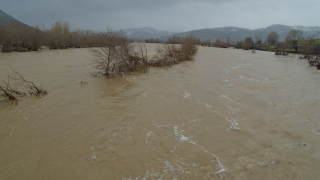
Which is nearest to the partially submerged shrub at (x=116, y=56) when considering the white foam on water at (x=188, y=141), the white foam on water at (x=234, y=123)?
the white foam on water at (x=188, y=141)

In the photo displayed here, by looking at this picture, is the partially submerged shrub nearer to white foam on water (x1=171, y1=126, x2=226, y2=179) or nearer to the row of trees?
the row of trees

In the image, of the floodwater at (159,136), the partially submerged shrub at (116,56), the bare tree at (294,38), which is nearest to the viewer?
the floodwater at (159,136)

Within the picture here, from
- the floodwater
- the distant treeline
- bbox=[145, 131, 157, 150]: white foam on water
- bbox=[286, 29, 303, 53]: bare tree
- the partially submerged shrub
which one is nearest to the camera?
the floodwater

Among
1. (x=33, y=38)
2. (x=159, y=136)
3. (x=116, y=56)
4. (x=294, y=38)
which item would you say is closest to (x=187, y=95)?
(x=159, y=136)

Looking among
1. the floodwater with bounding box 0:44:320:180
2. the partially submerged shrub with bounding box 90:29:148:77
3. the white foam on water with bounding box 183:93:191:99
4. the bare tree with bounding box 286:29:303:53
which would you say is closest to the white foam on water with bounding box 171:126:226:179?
the floodwater with bounding box 0:44:320:180

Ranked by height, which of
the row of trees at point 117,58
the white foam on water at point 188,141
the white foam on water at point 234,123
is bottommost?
the white foam on water at point 188,141

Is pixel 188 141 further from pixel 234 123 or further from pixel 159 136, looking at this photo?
pixel 234 123

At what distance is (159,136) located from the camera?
4.92 metres

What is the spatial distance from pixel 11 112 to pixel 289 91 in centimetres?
1318

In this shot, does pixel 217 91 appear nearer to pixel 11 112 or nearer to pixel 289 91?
pixel 289 91

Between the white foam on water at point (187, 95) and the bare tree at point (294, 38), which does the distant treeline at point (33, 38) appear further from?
the bare tree at point (294, 38)

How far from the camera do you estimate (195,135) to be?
5023mm

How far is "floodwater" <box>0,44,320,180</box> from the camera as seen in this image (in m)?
3.63

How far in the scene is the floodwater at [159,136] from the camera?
363 cm
